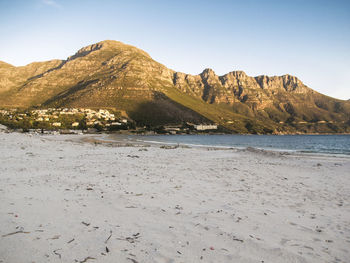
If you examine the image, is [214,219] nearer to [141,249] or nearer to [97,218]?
[141,249]

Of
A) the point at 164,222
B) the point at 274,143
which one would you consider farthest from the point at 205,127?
the point at 164,222

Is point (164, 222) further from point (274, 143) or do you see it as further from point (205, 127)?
point (205, 127)

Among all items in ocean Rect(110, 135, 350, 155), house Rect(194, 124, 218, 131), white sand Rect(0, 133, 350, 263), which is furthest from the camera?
house Rect(194, 124, 218, 131)

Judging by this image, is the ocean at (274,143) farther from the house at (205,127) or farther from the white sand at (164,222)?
the house at (205,127)

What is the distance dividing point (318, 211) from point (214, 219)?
4127mm

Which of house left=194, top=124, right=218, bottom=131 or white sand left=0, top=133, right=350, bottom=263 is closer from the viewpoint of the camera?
white sand left=0, top=133, right=350, bottom=263

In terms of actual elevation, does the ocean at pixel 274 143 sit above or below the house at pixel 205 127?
below

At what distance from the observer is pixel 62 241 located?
4.18 meters

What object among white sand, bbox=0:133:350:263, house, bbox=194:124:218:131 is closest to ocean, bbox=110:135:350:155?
white sand, bbox=0:133:350:263

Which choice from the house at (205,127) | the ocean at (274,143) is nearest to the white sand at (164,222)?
the ocean at (274,143)

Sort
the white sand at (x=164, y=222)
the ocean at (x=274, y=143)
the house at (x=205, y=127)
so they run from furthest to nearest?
the house at (x=205, y=127), the ocean at (x=274, y=143), the white sand at (x=164, y=222)

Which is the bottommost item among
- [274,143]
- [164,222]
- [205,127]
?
[274,143]

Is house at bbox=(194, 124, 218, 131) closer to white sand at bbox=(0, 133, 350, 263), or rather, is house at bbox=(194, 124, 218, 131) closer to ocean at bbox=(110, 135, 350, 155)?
ocean at bbox=(110, 135, 350, 155)

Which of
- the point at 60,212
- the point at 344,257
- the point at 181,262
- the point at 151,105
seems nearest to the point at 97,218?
the point at 60,212
